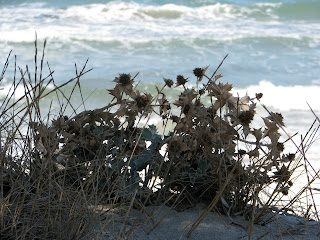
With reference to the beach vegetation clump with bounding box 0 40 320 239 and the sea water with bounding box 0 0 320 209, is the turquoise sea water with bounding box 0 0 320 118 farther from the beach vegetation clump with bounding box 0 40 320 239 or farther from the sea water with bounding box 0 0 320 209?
the beach vegetation clump with bounding box 0 40 320 239

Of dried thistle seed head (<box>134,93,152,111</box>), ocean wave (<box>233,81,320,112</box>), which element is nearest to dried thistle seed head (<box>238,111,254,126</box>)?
dried thistle seed head (<box>134,93,152,111</box>)

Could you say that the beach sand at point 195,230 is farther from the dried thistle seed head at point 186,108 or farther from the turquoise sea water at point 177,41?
the turquoise sea water at point 177,41

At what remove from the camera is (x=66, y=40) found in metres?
10.0

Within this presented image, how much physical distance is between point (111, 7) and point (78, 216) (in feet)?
40.0

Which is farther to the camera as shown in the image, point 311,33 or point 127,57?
point 311,33

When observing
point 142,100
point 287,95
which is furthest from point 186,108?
point 287,95

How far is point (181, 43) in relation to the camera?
1001cm

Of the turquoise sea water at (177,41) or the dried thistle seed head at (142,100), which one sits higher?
the dried thistle seed head at (142,100)

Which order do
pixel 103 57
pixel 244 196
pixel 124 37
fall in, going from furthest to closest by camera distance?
1. pixel 124 37
2. pixel 103 57
3. pixel 244 196

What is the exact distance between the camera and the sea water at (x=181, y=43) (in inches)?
278

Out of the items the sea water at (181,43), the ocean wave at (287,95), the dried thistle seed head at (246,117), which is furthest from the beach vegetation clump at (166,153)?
the ocean wave at (287,95)

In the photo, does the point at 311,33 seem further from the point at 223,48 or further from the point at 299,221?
the point at 299,221

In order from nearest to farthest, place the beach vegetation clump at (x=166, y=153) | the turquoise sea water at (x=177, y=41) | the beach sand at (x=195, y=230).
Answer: the beach sand at (x=195, y=230), the beach vegetation clump at (x=166, y=153), the turquoise sea water at (x=177, y=41)

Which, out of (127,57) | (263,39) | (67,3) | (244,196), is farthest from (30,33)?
(244,196)
